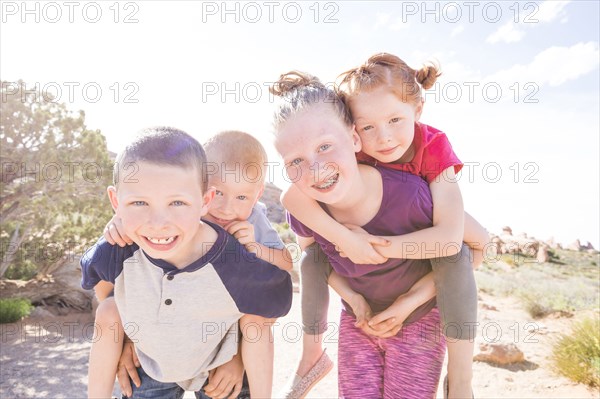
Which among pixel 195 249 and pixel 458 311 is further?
pixel 458 311

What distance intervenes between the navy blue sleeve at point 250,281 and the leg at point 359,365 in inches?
24.3

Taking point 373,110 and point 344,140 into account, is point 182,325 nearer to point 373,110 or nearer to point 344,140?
point 344,140

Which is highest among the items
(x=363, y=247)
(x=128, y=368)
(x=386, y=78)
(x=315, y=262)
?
(x=386, y=78)

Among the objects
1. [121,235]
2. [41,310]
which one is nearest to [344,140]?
[121,235]

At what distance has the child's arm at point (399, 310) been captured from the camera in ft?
6.95

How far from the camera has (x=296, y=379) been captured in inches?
102

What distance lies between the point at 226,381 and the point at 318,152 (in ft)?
3.67

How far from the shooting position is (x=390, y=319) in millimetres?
2139

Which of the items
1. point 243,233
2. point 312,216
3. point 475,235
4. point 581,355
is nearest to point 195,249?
point 243,233

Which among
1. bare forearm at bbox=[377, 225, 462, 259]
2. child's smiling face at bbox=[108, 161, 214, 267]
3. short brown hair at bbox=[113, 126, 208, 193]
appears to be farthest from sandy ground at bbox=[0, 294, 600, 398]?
short brown hair at bbox=[113, 126, 208, 193]

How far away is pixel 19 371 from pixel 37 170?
3.63 m

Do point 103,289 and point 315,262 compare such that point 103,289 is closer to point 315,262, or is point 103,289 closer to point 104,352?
point 104,352

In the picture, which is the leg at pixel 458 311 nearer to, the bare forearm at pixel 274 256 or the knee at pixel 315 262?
the knee at pixel 315 262

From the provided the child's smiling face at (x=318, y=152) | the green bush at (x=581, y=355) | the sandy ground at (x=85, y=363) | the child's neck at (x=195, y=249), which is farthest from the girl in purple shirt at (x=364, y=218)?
the green bush at (x=581, y=355)
